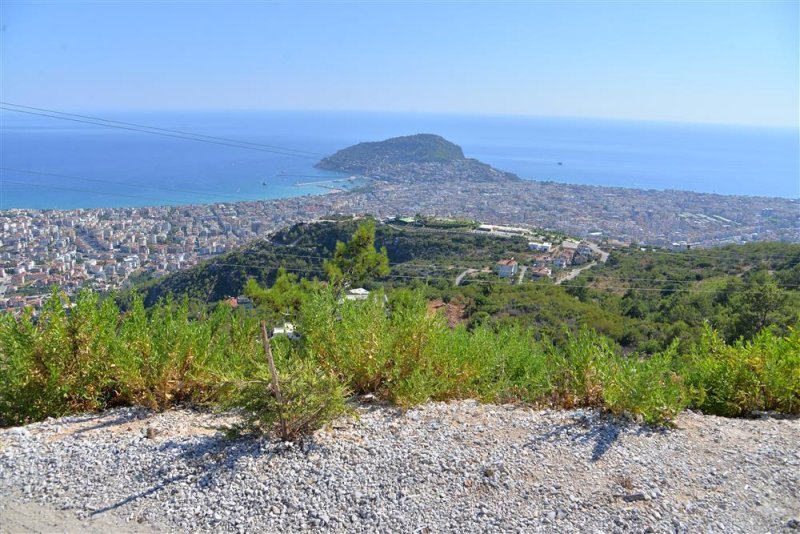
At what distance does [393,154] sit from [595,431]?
3053 inches

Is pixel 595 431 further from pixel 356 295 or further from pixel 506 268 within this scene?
pixel 506 268

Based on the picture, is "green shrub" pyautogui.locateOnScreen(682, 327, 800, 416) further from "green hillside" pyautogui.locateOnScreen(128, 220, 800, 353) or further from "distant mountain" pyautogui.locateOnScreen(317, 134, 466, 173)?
"distant mountain" pyautogui.locateOnScreen(317, 134, 466, 173)

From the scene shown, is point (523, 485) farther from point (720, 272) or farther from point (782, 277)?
point (720, 272)

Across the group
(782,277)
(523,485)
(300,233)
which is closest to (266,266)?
(300,233)

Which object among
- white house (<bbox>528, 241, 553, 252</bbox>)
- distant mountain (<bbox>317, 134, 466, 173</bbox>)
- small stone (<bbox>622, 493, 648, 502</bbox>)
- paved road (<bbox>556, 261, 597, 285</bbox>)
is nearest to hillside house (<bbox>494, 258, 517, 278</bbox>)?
paved road (<bbox>556, 261, 597, 285</bbox>)

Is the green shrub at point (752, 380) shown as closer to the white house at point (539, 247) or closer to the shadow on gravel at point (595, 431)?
the shadow on gravel at point (595, 431)

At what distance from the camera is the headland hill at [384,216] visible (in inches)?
1004

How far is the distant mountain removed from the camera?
73.6 meters

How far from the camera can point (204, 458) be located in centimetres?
385

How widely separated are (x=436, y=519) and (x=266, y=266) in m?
20.7

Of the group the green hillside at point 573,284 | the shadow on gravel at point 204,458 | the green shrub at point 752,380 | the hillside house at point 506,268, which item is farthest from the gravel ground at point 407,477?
the hillside house at point 506,268

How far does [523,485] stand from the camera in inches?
142

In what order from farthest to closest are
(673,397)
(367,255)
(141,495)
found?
1. (367,255)
2. (673,397)
3. (141,495)

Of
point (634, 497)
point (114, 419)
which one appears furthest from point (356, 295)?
point (634, 497)
